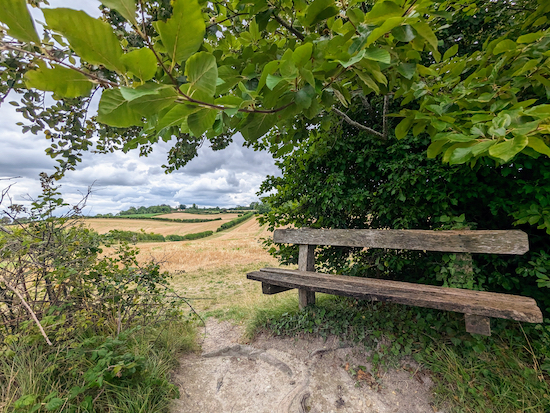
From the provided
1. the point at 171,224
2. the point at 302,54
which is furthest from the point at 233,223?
the point at 302,54

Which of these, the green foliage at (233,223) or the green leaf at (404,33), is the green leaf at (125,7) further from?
the green foliage at (233,223)

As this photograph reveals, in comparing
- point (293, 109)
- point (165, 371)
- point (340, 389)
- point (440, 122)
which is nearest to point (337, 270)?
point (340, 389)

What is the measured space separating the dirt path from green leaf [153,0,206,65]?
2.52 metres

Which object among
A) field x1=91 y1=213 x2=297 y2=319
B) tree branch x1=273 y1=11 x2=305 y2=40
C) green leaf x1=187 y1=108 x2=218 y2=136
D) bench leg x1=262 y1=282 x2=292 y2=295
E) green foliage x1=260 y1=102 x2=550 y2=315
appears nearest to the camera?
green leaf x1=187 y1=108 x2=218 y2=136

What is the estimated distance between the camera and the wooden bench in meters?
1.70

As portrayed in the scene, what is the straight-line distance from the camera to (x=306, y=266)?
3293 millimetres

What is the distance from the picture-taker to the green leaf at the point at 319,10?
77cm

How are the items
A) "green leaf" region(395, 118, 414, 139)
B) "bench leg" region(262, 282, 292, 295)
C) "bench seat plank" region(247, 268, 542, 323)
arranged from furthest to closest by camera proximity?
1. "bench leg" region(262, 282, 292, 295)
2. "bench seat plank" region(247, 268, 542, 323)
3. "green leaf" region(395, 118, 414, 139)

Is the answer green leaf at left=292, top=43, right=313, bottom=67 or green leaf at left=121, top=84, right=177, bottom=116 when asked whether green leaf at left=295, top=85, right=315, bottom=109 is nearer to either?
green leaf at left=292, top=43, right=313, bottom=67

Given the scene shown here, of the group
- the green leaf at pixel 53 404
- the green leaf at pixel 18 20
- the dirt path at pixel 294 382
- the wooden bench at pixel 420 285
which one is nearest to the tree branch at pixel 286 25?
the green leaf at pixel 18 20

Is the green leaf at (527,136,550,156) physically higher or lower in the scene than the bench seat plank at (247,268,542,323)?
higher

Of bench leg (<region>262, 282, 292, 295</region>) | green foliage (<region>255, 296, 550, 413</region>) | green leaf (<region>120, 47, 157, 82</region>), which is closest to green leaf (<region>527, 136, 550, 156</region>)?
green leaf (<region>120, 47, 157, 82</region>)

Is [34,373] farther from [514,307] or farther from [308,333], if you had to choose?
[514,307]

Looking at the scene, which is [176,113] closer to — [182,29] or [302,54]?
[182,29]
